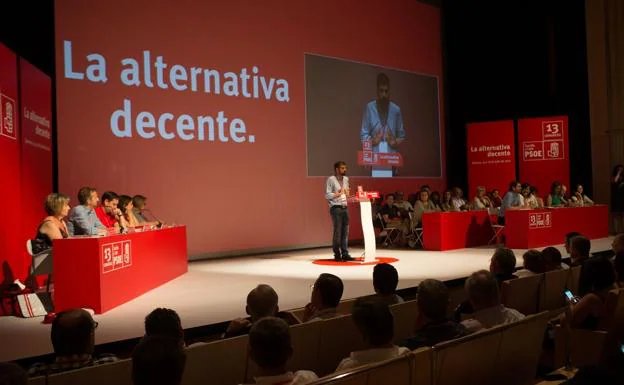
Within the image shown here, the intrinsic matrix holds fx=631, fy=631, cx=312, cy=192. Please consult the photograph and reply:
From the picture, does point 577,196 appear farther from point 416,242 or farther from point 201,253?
point 201,253

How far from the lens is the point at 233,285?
6.63m

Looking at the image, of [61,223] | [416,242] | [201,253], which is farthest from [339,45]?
[61,223]

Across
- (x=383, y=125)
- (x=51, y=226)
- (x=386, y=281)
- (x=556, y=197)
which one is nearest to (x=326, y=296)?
(x=386, y=281)

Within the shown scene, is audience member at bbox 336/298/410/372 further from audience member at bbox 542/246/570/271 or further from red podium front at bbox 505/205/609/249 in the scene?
red podium front at bbox 505/205/609/249

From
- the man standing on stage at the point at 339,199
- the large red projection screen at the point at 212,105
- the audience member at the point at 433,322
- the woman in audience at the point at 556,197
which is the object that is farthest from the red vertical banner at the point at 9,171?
the woman in audience at the point at 556,197

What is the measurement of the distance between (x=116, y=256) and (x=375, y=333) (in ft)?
12.6

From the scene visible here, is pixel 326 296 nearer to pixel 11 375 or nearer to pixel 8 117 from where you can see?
pixel 11 375

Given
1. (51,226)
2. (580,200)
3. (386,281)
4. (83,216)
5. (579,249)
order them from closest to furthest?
(386,281)
(579,249)
(51,226)
(83,216)
(580,200)

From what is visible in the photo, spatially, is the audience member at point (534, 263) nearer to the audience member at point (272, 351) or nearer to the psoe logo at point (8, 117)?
the audience member at point (272, 351)

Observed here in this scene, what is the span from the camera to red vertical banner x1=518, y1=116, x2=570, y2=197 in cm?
1321

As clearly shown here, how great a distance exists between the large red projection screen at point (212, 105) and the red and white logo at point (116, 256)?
2.70 meters

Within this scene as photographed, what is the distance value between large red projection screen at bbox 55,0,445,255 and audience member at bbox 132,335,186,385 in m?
6.92

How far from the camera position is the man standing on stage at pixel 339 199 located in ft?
27.0

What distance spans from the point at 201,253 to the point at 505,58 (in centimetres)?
831
